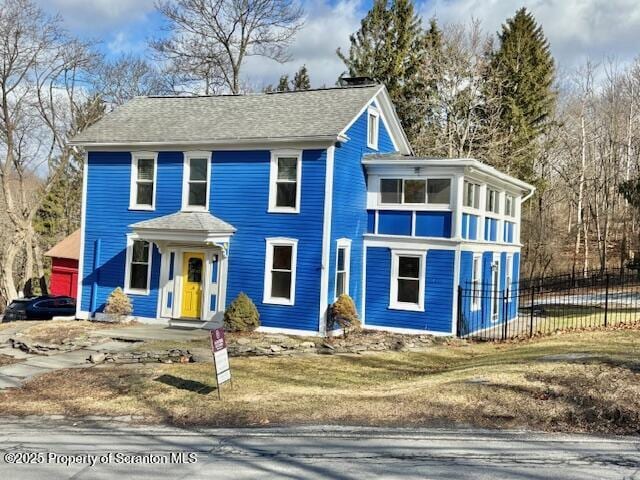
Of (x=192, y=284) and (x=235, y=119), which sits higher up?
(x=235, y=119)

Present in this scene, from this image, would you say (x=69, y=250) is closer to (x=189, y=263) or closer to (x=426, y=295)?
(x=189, y=263)

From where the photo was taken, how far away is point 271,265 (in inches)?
786

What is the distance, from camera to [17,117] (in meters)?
34.5

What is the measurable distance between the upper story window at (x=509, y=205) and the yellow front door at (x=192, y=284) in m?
11.7

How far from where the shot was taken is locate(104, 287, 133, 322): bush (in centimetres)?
2114

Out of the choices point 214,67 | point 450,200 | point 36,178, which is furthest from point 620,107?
point 36,178

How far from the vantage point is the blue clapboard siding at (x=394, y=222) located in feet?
67.6

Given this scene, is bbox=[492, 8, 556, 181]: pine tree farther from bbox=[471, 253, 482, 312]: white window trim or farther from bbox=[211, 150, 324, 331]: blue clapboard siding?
bbox=[211, 150, 324, 331]: blue clapboard siding

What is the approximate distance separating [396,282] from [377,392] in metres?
9.07

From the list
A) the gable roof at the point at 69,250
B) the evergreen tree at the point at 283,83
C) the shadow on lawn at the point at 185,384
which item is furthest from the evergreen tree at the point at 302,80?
the shadow on lawn at the point at 185,384

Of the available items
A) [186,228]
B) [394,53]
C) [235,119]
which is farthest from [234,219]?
[394,53]

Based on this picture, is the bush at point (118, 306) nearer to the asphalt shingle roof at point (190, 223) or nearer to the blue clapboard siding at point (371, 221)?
the asphalt shingle roof at point (190, 223)

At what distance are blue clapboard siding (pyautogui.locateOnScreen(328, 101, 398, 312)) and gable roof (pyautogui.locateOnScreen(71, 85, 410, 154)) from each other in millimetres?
826

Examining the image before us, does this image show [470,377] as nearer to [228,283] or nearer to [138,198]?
[228,283]
